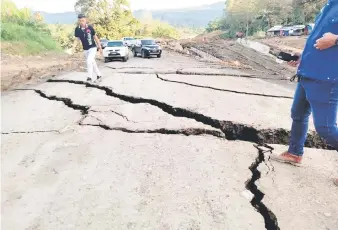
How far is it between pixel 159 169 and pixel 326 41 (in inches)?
60.6

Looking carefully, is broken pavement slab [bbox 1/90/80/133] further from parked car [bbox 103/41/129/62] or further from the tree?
the tree

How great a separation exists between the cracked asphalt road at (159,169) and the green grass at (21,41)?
13.4 meters

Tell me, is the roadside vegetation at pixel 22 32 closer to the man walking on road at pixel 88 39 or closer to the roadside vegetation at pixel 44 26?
the roadside vegetation at pixel 44 26

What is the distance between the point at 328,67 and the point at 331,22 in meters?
0.31

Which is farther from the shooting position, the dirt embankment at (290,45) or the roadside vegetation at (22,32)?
the dirt embankment at (290,45)

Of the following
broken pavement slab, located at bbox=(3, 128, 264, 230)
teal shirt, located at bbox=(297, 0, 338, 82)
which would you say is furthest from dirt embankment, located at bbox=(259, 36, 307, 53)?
teal shirt, located at bbox=(297, 0, 338, 82)

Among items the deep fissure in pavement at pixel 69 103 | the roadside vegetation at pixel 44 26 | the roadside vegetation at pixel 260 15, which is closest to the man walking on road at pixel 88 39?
the deep fissure in pavement at pixel 69 103

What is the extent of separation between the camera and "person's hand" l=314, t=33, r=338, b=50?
Answer: 2.32 m

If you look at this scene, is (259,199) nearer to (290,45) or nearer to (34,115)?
(34,115)

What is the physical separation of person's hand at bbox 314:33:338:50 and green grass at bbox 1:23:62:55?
16442mm

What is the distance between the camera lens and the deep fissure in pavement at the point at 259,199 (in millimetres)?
2089

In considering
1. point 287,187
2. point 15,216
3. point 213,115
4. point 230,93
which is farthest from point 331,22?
point 230,93

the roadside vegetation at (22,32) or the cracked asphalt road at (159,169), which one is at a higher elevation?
the cracked asphalt road at (159,169)

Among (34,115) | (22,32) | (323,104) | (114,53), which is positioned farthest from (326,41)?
(22,32)
